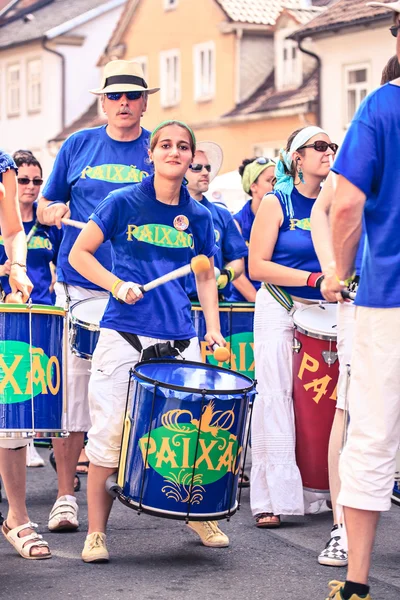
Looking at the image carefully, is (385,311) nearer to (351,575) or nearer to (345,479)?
(345,479)

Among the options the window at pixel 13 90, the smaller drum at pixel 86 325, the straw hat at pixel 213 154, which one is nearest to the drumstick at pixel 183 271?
the smaller drum at pixel 86 325

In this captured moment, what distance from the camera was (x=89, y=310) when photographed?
6594mm

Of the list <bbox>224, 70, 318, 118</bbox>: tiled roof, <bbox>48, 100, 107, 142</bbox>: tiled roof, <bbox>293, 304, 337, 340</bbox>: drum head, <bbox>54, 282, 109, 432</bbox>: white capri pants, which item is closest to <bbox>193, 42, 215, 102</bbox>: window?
<bbox>224, 70, 318, 118</bbox>: tiled roof

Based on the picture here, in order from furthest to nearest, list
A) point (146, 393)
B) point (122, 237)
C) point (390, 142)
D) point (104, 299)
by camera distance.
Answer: point (104, 299), point (122, 237), point (146, 393), point (390, 142)

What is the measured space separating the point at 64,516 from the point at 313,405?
132 cm

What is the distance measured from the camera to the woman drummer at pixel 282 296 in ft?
22.5

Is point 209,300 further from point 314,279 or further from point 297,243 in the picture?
point 297,243

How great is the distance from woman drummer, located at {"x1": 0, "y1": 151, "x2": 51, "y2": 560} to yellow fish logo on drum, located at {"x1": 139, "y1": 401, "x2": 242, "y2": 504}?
703 mm

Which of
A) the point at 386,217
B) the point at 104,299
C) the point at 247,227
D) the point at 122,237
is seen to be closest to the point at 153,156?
the point at 122,237

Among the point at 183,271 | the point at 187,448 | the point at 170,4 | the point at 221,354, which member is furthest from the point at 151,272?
the point at 170,4

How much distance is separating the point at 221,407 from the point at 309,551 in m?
0.99

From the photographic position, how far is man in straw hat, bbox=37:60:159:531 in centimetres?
697

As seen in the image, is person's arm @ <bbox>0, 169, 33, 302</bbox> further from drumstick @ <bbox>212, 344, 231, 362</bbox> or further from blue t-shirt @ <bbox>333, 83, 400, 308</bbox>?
blue t-shirt @ <bbox>333, 83, 400, 308</bbox>

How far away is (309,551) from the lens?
6137 mm
